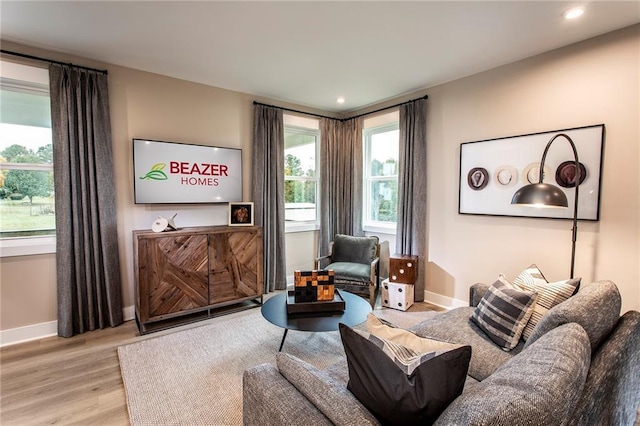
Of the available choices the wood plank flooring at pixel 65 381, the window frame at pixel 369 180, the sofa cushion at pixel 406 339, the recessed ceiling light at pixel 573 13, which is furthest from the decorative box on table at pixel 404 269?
the wood plank flooring at pixel 65 381

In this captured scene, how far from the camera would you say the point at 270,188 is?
4.19 metres

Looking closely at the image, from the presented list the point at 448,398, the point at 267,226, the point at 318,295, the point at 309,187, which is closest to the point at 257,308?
the point at 267,226

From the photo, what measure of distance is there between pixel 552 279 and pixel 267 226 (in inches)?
127

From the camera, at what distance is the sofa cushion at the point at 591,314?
4.48ft

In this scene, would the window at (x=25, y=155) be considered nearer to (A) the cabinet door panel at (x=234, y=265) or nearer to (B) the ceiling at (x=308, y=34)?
(B) the ceiling at (x=308, y=34)

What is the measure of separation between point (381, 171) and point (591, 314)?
3.39 metres

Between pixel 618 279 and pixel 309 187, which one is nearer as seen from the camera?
pixel 618 279

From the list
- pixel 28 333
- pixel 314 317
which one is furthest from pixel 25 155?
pixel 314 317

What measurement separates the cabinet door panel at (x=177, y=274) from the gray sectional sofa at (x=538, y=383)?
211 cm

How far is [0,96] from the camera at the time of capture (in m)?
2.77

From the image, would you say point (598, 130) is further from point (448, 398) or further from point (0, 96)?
point (0, 96)

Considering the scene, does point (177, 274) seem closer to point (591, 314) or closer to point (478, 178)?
point (591, 314)

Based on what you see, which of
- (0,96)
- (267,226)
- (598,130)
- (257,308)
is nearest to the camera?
(598,130)

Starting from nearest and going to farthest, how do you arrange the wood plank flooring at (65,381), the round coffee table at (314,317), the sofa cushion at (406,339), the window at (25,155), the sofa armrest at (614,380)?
1. the sofa armrest at (614,380)
2. the sofa cushion at (406,339)
3. the wood plank flooring at (65,381)
4. the round coffee table at (314,317)
5. the window at (25,155)
